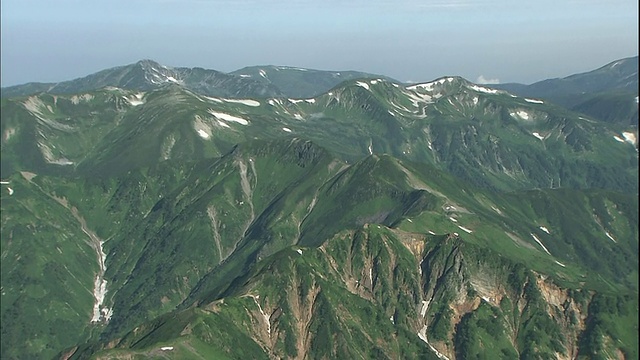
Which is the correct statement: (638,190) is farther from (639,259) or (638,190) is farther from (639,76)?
(639,76)

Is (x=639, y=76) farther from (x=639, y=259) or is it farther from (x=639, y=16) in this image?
(x=639, y=259)

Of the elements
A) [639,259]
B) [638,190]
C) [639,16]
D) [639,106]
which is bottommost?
[639,259]

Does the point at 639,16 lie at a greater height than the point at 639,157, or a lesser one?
greater

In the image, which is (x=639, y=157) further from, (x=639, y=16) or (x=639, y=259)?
(x=639, y=16)

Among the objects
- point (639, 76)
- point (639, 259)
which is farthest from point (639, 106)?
A: point (639, 259)

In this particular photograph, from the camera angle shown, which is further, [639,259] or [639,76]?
[639,76]

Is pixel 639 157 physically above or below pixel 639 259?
above

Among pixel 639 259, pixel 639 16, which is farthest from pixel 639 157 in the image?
pixel 639 16

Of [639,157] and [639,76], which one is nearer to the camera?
[639,157]

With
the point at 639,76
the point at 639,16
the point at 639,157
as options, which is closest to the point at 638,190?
the point at 639,157
